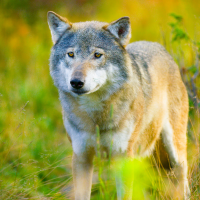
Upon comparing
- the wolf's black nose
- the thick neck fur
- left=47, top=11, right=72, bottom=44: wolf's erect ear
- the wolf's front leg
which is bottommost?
the wolf's front leg

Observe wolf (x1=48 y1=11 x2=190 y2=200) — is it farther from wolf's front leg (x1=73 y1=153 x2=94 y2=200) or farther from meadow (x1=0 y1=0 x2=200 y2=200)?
meadow (x1=0 y1=0 x2=200 y2=200)

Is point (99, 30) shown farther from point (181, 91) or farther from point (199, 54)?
point (199, 54)

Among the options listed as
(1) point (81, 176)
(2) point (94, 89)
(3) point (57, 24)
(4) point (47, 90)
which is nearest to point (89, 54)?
(2) point (94, 89)

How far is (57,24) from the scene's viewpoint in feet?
10.5

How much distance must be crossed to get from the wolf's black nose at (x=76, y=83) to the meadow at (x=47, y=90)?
0.57m

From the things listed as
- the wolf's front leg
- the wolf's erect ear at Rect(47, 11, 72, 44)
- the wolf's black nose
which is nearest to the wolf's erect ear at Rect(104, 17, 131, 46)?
the wolf's erect ear at Rect(47, 11, 72, 44)

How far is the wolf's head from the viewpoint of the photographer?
2631mm

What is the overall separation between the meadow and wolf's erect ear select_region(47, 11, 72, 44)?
898 millimetres

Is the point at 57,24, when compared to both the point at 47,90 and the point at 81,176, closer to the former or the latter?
the point at 81,176

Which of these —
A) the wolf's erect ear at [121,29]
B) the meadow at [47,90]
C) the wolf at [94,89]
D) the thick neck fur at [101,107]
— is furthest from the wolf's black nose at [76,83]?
the wolf's erect ear at [121,29]

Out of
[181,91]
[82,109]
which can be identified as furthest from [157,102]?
[82,109]

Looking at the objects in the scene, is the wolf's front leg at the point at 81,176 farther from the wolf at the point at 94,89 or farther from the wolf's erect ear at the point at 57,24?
the wolf's erect ear at the point at 57,24

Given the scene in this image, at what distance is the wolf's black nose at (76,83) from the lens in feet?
8.08

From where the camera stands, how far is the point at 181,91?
4051 mm
